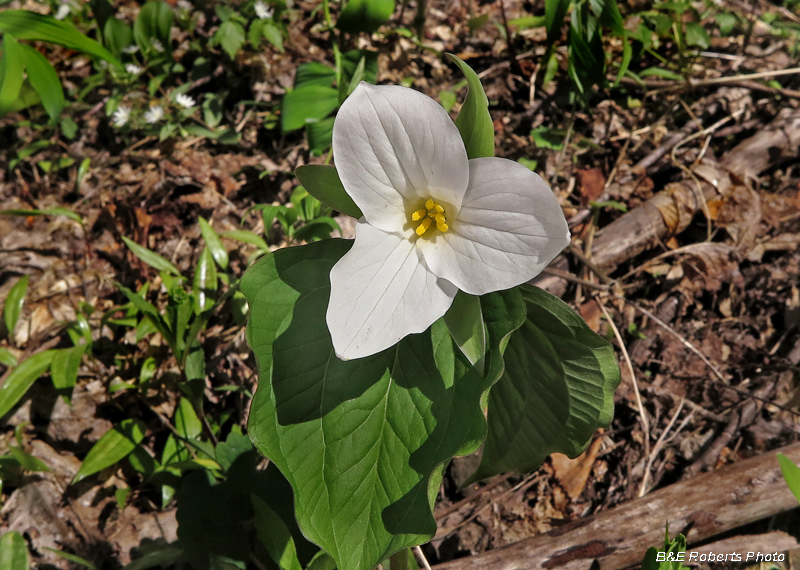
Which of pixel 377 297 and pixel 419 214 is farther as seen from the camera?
pixel 419 214

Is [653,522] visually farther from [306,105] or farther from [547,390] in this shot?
[306,105]

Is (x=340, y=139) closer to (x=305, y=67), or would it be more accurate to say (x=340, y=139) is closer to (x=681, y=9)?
(x=305, y=67)

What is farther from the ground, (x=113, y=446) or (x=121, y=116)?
(x=121, y=116)

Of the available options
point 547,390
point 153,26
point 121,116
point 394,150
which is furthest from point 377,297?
point 153,26

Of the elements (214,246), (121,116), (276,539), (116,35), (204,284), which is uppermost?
(116,35)

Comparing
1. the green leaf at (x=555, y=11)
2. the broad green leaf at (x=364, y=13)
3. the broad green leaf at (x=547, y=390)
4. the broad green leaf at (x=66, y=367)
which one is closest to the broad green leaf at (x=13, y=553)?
the broad green leaf at (x=66, y=367)

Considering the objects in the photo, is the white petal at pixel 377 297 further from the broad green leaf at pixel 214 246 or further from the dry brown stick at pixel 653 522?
the broad green leaf at pixel 214 246
